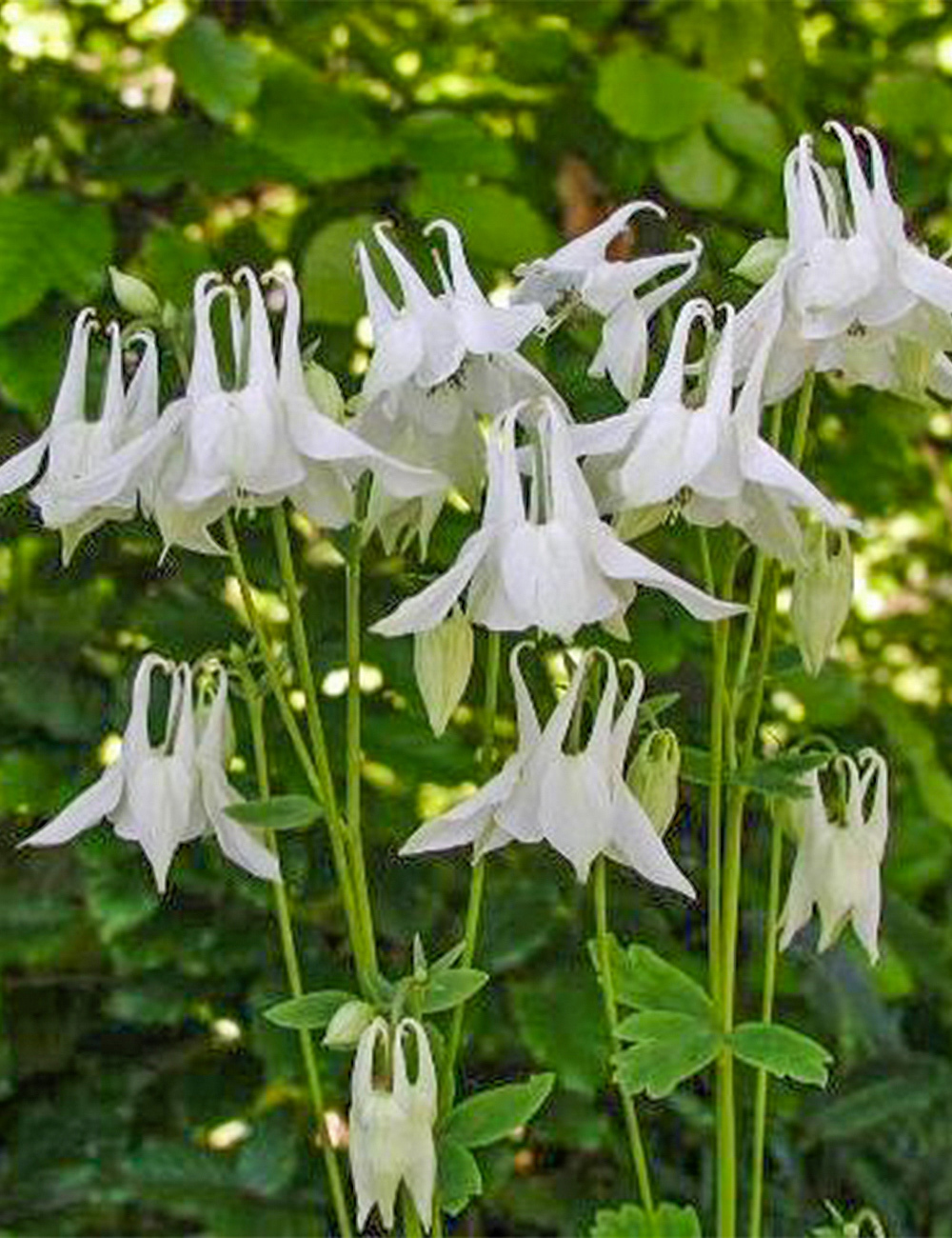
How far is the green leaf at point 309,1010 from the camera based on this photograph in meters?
0.88

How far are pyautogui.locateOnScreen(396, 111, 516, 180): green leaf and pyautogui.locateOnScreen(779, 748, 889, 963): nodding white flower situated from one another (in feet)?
2.46

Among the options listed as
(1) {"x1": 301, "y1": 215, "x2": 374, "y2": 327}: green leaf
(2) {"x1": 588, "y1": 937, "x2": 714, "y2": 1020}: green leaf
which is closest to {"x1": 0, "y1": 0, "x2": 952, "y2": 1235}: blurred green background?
(1) {"x1": 301, "y1": 215, "x2": 374, "y2": 327}: green leaf

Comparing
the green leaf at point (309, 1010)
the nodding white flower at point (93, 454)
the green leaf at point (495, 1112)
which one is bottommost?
the green leaf at point (495, 1112)

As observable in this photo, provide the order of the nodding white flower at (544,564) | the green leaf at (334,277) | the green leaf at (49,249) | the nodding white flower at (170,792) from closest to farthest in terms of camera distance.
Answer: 1. the nodding white flower at (544,564)
2. the nodding white flower at (170,792)
3. the green leaf at (49,249)
4. the green leaf at (334,277)

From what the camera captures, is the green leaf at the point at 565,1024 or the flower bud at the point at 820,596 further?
the green leaf at the point at 565,1024

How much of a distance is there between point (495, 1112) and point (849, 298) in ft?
1.13

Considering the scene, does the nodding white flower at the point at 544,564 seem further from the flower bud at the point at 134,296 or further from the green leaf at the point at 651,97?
the green leaf at the point at 651,97

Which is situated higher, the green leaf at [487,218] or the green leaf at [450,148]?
the green leaf at [450,148]

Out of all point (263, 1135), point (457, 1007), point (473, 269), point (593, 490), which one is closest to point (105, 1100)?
point (263, 1135)

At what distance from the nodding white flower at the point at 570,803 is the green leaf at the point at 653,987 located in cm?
11

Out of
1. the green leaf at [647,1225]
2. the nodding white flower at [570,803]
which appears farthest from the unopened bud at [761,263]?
the green leaf at [647,1225]

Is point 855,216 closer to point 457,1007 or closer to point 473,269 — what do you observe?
point 457,1007

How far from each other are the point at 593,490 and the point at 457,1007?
8.8 inches

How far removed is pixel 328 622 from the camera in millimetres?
1570
